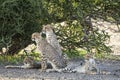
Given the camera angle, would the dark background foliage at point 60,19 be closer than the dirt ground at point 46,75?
No

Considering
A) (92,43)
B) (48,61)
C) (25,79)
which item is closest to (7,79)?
(25,79)

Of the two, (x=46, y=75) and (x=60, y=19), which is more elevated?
(x=60, y=19)

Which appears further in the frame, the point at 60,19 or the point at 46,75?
the point at 60,19

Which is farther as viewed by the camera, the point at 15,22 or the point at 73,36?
the point at 73,36

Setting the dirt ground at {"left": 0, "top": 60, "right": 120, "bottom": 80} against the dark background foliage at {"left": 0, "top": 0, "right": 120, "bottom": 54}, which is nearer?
the dirt ground at {"left": 0, "top": 60, "right": 120, "bottom": 80}

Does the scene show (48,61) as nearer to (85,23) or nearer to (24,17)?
(24,17)

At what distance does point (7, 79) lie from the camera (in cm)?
1112

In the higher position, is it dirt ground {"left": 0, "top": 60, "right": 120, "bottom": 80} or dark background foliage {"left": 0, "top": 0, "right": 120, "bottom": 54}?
dark background foliage {"left": 0, "top": 0, "right": 120, "bottom": 54}

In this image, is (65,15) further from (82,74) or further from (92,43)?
(82,74)

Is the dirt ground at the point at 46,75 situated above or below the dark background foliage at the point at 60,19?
below

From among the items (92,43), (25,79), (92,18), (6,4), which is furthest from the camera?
(92,18)

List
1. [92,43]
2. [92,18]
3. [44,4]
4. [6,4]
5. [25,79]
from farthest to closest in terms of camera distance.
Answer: [92,18] < [92,43] < [44,4] < [6,4] < [25,79]

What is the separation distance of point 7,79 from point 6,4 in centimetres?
312

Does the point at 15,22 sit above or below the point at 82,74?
above
